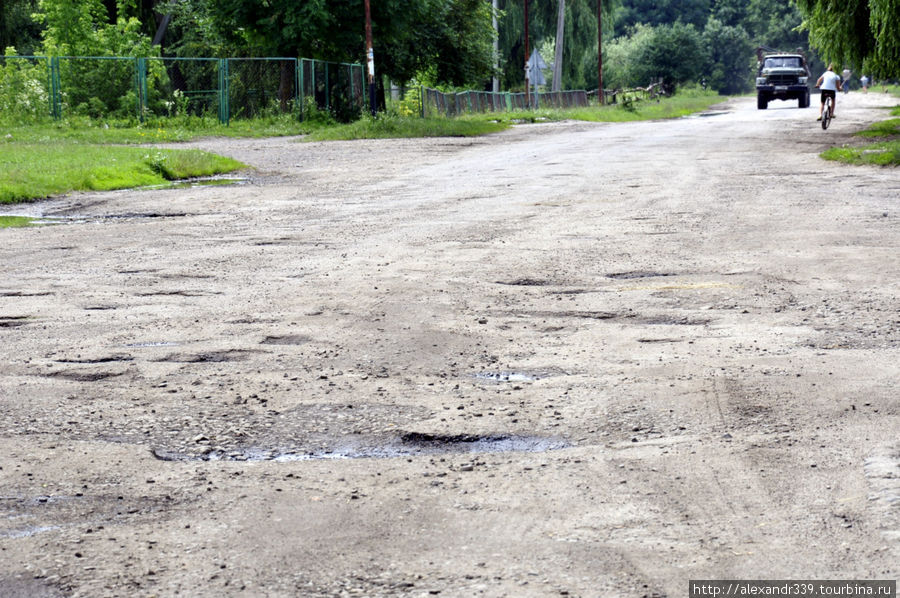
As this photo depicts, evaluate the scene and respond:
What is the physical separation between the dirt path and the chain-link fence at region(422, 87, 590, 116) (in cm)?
3401

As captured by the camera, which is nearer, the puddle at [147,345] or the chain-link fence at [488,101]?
the puddle at [147,345]

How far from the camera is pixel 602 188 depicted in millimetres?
13523

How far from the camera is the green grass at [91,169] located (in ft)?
47.0

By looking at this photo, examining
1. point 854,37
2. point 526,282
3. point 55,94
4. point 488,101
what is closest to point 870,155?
point 854,37

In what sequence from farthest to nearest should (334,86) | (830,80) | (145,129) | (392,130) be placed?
1. (334,86)
2. (145,129)
3. (392,130)
4. (830,80)

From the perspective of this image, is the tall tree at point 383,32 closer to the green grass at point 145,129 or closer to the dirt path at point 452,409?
the green grass at point 145,129

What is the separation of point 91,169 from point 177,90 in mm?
19183

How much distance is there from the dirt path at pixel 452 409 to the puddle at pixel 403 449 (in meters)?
0.01

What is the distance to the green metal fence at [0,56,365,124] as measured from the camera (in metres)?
31.5

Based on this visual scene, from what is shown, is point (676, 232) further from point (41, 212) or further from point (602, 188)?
point (41, 212)

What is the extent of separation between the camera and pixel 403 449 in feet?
13.9

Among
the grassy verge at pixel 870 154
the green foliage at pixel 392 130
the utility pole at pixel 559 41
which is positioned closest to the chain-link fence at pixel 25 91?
the green foliage at pixel 392 130

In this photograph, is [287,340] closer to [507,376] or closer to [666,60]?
[507,376]

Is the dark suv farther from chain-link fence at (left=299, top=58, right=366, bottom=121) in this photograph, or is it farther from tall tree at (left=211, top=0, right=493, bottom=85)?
chain-link fence at (left=299, top=58, right=366, bottom=121)
